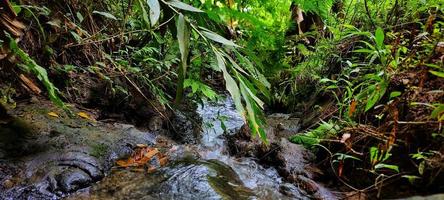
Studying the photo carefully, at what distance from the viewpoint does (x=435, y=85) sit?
2.07 meters

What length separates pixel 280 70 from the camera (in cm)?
288

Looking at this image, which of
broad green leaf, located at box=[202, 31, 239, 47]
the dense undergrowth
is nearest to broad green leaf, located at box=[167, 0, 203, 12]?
the dense undergrowth

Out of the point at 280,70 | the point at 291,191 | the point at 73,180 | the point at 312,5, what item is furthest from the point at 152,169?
the point at 312,5

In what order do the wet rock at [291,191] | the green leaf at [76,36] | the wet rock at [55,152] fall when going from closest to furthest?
the wet rock at [55,152], the wet rock at [291,191], the green leaf at [76,36]

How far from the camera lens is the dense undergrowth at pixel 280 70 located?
1.52 meters

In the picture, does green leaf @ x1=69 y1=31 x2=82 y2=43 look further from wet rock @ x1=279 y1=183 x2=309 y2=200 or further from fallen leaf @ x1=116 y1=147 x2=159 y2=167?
wet rock @ x1=279 y1=183 x2=309 y2=200

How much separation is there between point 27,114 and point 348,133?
2.08 meters

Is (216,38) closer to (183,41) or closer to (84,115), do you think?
(183,41)

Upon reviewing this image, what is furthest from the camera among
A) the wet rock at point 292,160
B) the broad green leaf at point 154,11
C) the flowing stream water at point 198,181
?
the wet rock at point 292,160

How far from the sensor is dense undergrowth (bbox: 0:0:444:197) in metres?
1.52

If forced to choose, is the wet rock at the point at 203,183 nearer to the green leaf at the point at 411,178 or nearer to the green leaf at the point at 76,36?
the green leaf at the point at 411,178

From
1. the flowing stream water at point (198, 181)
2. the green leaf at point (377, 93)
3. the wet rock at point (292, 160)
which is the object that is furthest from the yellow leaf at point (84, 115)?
the green leaf at point (377, 93)

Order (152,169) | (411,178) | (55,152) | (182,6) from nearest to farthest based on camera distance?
(182,6) → (411,178) → (55,152) → (152,169)

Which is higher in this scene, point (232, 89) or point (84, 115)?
point (232, 89)
